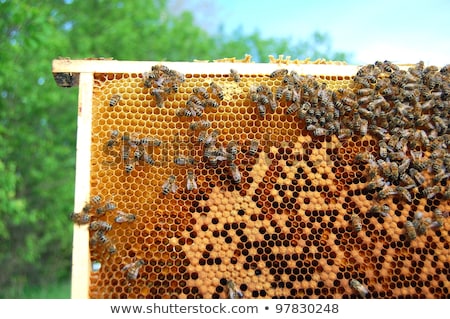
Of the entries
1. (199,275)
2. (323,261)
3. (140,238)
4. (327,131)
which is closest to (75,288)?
(140,238)

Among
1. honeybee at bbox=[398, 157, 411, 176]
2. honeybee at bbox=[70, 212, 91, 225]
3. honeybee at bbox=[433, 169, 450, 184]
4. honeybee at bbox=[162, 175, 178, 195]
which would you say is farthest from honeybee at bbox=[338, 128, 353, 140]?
honeybee at bbox=[70, 212, 91, 225]

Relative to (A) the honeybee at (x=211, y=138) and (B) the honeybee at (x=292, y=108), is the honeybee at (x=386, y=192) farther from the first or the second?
(A) the honeybee at (x=211, y=138)

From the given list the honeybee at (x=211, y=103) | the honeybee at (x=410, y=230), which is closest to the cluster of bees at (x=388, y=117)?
the honeybee at (x=410, y=230)

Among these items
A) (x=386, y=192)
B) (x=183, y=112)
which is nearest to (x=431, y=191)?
(x=386, y=192)

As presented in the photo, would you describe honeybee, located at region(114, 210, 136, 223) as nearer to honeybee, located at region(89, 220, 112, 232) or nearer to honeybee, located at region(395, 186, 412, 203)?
honeybee, located at region(89, 220, 112, 232)

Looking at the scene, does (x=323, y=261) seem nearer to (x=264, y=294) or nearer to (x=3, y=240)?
(x=264, y=294)

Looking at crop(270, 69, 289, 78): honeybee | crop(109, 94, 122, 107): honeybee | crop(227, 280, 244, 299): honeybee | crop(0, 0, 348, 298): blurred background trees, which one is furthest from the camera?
crop(0, 0, 348, 298): blurred background trees

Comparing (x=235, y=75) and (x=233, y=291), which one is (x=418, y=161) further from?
(x=233, y=291)
